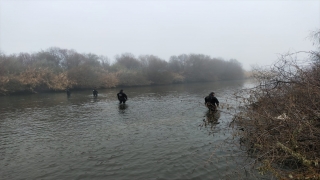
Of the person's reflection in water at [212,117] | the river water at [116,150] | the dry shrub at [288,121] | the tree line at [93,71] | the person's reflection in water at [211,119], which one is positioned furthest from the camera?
the tree line at [93,71]

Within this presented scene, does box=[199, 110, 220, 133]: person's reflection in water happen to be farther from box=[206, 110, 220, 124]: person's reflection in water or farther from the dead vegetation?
the dead vegetation

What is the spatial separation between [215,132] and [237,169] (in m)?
4.48

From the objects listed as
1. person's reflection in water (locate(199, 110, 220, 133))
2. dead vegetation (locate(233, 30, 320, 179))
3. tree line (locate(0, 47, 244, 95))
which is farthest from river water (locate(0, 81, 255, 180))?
tree line (locate(0, 47, 244, 95))

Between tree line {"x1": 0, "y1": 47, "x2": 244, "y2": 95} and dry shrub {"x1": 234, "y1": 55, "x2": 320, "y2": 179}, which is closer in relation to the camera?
dry shrub {"x1": 234, "y1": 55, "x2": 320, "y2": 179}

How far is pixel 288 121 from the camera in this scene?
15.4 feet

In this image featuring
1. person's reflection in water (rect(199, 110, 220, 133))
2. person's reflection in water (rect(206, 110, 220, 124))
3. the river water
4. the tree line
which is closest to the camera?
the river water

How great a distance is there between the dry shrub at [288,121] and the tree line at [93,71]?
4805 centimetres

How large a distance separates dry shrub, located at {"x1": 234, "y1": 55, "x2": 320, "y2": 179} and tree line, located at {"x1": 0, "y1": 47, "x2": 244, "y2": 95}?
158ft

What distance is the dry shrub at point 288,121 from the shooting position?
4047mm

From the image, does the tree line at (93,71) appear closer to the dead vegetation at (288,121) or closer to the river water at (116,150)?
the river water at (116,150)

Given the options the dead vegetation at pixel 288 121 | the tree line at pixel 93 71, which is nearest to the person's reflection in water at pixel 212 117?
the dead vegetation at pixel 288 121

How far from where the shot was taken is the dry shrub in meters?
4.05

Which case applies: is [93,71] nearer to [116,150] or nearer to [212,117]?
[212,117]

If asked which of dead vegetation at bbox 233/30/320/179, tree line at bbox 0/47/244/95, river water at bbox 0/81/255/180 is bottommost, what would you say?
river water at bbox 0/81/255/180
